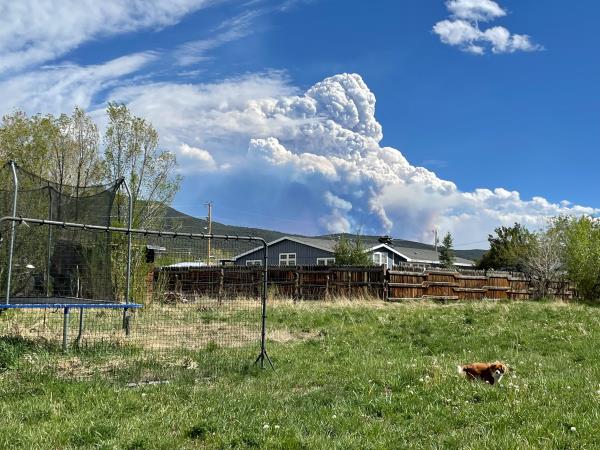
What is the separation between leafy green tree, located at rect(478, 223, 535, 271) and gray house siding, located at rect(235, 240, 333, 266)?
1729 cm

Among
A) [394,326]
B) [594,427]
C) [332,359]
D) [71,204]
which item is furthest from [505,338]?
[71,204]

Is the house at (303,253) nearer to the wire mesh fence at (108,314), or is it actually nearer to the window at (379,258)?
the window at (379,258)

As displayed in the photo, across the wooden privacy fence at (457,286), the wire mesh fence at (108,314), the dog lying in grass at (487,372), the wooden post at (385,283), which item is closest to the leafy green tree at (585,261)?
the wooden privacy fence at (457,286)

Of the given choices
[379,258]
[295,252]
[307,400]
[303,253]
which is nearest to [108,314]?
[307,400]

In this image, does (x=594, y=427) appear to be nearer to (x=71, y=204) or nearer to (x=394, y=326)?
(x=394, y=326)

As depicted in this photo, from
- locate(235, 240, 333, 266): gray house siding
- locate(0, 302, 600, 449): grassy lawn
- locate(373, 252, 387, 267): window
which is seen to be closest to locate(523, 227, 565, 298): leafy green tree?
locate(373, 252, 387, 267): window

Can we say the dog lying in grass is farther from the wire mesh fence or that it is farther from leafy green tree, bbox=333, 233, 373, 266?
leafy green tree, bbox=333, 233, 373, 266

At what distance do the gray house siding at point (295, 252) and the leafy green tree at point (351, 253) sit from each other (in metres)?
6.51

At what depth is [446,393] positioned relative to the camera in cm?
642

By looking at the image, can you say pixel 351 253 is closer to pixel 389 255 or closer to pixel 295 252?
pixel 295 252

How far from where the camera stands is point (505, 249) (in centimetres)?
5209

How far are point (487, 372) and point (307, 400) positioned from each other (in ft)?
7.70

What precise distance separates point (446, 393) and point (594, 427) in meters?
1.73

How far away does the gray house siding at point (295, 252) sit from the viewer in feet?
143
